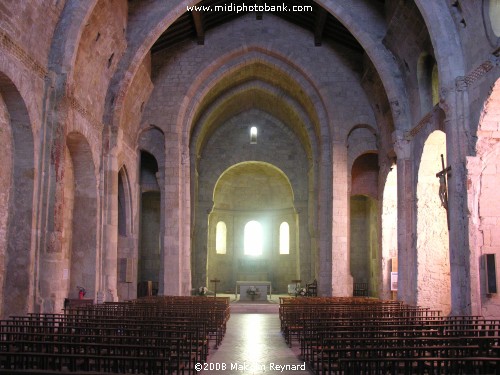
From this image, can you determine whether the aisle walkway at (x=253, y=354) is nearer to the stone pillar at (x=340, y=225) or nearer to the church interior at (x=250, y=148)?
the church interior at (x=250, y=148)

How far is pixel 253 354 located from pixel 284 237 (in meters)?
20.8

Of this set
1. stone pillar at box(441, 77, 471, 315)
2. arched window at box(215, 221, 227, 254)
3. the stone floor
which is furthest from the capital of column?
arched window at box(215, 221, 227, 254)

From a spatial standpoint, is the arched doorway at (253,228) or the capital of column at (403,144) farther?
the arched doorway at (253,228)

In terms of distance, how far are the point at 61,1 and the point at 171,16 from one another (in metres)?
5.34

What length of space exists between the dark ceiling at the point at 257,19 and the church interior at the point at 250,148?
0.10 meters

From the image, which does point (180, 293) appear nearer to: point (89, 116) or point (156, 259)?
point (156, 259)

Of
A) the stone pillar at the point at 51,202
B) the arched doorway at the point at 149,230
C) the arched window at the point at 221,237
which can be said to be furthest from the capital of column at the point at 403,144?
the arched window at the point at 221,237

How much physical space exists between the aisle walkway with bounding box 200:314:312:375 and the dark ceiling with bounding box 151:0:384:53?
12.3 m

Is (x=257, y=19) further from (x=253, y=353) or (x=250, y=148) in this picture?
(x=253, y=353)

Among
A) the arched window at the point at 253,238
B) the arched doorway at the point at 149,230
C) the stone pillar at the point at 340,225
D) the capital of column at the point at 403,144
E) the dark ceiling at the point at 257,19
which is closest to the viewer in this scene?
the capital of column at the point at 403,144

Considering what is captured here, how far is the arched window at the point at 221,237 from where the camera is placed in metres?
32.8

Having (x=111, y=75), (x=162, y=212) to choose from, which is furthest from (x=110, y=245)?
(x=111, y=75)

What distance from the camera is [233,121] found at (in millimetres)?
31172

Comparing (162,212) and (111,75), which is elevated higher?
(111,75)
